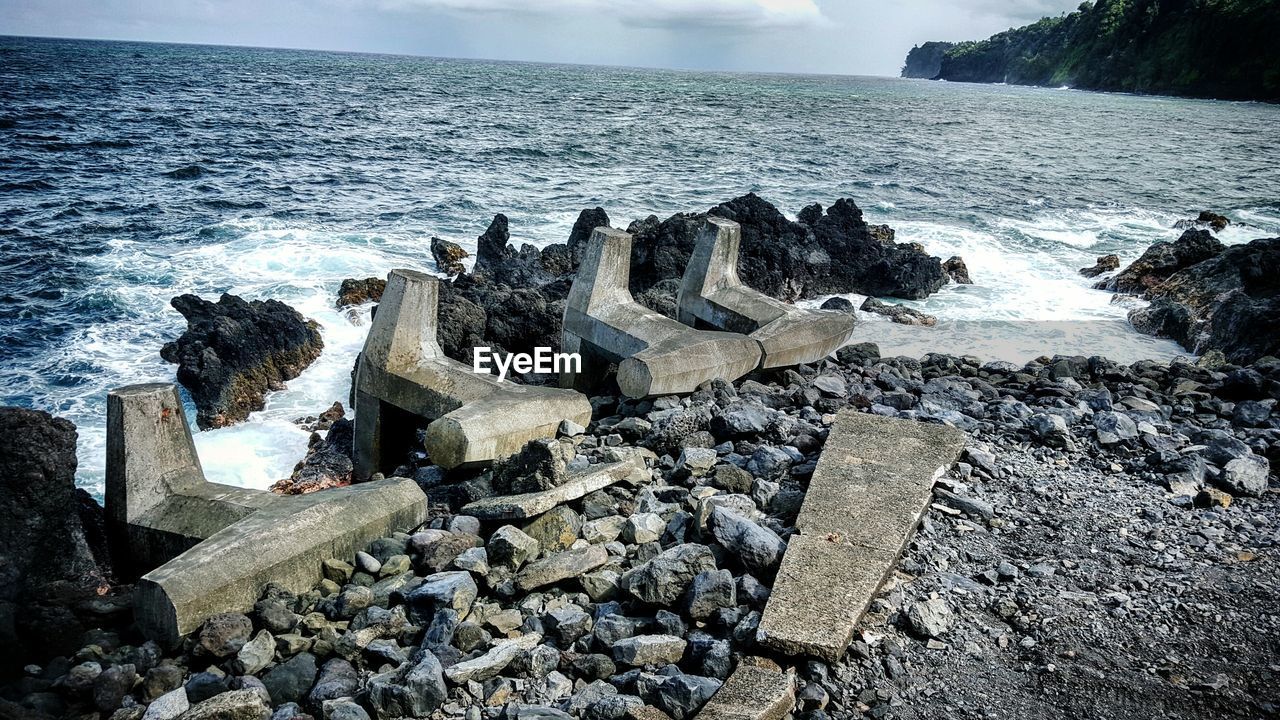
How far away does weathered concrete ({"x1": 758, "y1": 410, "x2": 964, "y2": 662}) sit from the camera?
3.54 meters

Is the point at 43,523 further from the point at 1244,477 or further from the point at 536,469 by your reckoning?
the point at 1244,477

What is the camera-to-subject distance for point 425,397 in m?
6.85

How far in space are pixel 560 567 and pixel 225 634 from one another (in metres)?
1.58

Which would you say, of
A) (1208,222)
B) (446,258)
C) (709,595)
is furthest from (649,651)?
(1208,222)

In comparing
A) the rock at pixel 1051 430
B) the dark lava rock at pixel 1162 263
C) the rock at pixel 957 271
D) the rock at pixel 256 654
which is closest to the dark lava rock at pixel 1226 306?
the dark lava rock at pixel 1162 263

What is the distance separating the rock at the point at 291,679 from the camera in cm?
358

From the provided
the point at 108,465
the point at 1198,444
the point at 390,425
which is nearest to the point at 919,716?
the point at 1198,444

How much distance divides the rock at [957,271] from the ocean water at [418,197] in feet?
0.95

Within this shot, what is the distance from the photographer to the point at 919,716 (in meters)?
3.26

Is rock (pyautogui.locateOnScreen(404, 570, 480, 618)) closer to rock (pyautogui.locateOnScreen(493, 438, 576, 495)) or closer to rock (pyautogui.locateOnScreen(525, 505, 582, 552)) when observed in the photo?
rock (pyautogui.locateOnScreen(525, 505, 582, 552))

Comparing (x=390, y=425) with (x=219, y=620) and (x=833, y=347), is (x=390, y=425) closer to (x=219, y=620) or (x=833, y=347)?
(x=219, y=620)

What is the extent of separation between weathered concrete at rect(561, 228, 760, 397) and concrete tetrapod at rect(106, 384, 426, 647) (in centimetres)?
250

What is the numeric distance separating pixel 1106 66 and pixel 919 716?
118177 mm

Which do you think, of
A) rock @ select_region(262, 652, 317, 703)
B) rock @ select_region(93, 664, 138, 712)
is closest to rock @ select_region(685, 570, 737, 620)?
rock @ select_region(262, 652, 317, 703)
